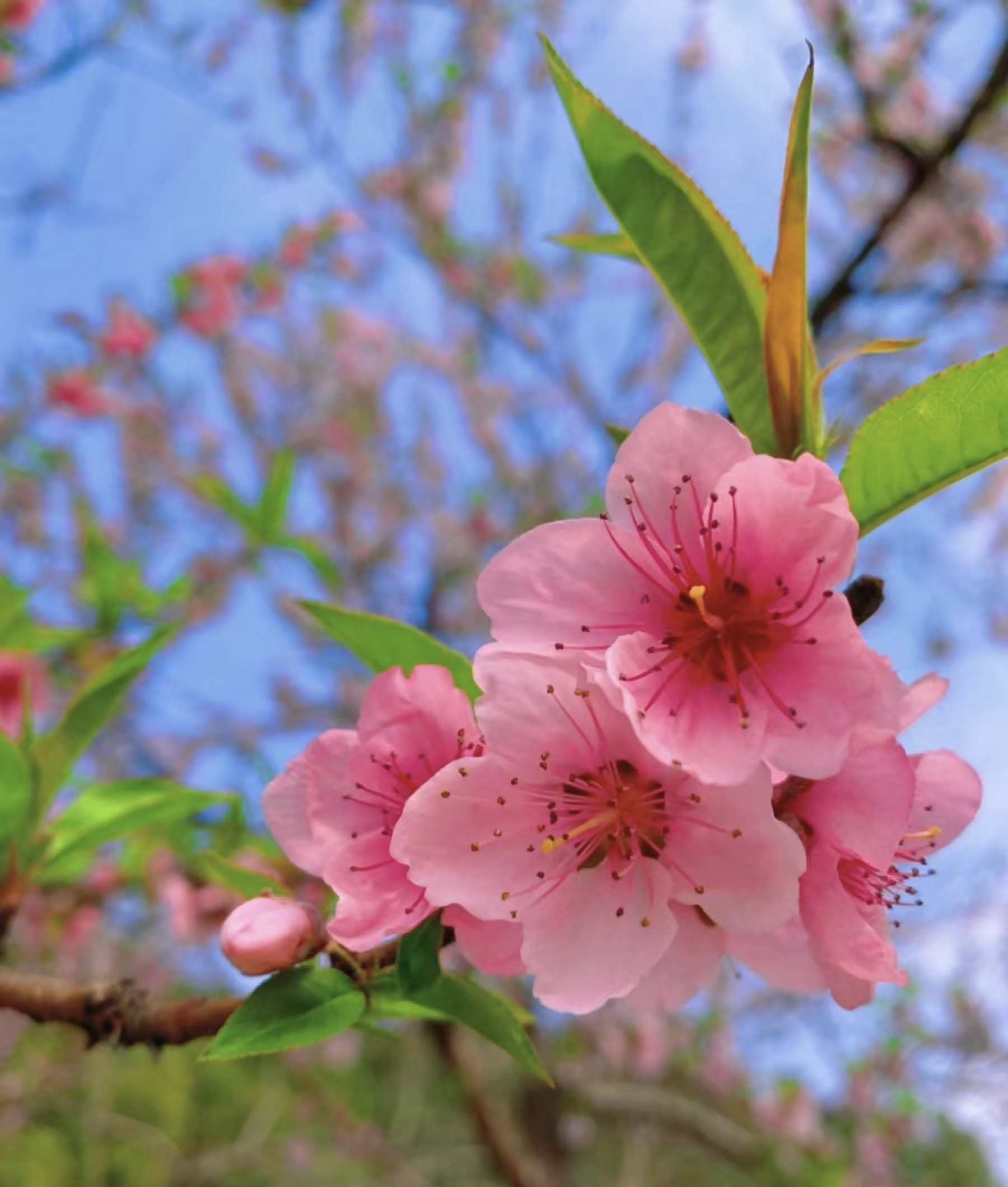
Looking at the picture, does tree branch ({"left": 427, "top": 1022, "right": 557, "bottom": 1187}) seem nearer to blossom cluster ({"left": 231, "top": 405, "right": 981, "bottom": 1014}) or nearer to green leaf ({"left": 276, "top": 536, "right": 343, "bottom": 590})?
green leaf ({"left": 276, "top": 536, "right": 343, "bottom": 590})

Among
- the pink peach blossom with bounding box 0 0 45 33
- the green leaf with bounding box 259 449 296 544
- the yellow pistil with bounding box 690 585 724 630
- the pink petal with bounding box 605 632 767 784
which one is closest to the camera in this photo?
the pink petal with bounding box 605 632 767 784

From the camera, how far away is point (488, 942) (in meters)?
0.69

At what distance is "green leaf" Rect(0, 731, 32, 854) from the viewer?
98cm

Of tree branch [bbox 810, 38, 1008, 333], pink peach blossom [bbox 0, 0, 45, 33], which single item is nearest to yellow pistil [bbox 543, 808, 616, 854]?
tree branch [bbox 810, 38, 1008, 333]

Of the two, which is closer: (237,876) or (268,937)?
(268,937)

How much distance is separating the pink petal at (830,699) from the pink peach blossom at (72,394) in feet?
16.9

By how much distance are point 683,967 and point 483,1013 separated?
172 millimetres

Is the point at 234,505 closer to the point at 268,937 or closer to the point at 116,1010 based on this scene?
the point at 116,1010

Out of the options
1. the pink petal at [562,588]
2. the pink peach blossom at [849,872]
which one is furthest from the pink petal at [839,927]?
the pink petal at [562,588]

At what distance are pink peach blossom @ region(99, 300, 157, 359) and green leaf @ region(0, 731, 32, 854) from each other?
465 centimetres

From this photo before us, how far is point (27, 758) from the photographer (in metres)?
1.05

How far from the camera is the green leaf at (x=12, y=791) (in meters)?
0.98

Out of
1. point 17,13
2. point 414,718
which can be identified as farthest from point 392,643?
point 17,13

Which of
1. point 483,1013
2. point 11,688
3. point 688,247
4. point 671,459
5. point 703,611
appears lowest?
point 11,688
